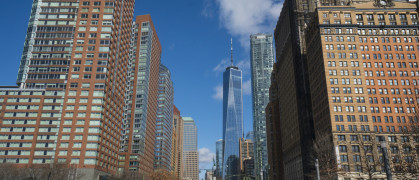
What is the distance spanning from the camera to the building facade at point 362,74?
4092 inches

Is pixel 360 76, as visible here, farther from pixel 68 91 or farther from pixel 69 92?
pixel 68 91

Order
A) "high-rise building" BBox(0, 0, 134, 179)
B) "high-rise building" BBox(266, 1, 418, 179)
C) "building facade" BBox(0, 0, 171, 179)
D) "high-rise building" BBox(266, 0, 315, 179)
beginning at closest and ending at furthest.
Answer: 1. "high-rise building" BBox(266, 1, 418, 179)
2. "building facade" BBox(0, 0, 171, 179)
3. "high-rise building" BBox(0, 0, 134, 179)
4. "high-rise building" BBox(266, 0, 315, 179)

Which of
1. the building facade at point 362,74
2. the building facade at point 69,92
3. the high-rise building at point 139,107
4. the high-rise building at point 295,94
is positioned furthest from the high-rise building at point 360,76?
the high-rise building at point 139,107

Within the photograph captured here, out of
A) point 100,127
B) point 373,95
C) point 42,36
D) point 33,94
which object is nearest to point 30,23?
point 42,36

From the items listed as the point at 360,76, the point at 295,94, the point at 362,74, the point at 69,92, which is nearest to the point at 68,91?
the point at 69,92

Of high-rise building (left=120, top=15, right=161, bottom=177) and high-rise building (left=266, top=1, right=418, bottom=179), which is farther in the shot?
high-rise building (left=120, top=15, right=161, bottom=177)

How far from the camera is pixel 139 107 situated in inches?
7121

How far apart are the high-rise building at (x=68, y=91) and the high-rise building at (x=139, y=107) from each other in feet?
83.3

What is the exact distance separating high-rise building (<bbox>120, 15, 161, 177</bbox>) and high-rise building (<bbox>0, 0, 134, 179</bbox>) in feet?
83.3

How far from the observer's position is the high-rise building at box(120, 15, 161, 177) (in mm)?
172375

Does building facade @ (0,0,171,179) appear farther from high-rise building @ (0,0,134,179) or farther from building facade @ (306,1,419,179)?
building facade @ (306,1,419,179)

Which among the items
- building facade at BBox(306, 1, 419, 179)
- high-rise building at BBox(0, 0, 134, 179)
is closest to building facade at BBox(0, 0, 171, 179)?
high-rise building at BBox(0, 0, 134, 179)

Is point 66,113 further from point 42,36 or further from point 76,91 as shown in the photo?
point 42,36

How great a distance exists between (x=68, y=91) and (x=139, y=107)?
5558 cm
